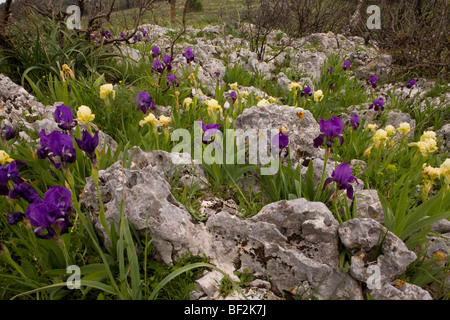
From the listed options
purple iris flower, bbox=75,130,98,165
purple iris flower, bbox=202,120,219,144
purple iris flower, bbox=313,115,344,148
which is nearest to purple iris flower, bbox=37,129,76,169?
purple iris flower, bbox=75,130,98,165

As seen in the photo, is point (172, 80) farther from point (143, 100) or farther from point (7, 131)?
point (7, 131)

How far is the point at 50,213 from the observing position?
136 cm

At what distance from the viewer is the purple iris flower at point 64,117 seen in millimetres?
1952

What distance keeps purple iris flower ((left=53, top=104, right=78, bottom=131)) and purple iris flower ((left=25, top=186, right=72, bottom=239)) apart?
2.53ft

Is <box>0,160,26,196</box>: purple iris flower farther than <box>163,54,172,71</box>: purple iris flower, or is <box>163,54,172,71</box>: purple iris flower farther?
<box>163,54,172,71</box>: purple iris flower

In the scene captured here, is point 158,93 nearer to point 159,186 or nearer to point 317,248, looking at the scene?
point 159,186

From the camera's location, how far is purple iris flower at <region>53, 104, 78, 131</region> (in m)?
1.95

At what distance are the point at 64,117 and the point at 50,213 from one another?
34.9 inches

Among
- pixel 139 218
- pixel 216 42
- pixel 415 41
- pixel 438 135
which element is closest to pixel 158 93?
pixel 139 218

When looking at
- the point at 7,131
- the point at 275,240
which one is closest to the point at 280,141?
the point at 275,240

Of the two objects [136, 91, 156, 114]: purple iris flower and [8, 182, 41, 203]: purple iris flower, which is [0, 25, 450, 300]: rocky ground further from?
[136, 91, 156, 114]: purple iris flower

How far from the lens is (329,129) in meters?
2.03

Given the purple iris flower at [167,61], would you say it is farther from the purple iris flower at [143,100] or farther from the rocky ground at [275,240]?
the rocky ground at [275,240]

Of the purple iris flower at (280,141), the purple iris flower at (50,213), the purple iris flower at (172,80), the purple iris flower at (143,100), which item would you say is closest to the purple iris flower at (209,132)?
the purple iris flower at (280,141)
